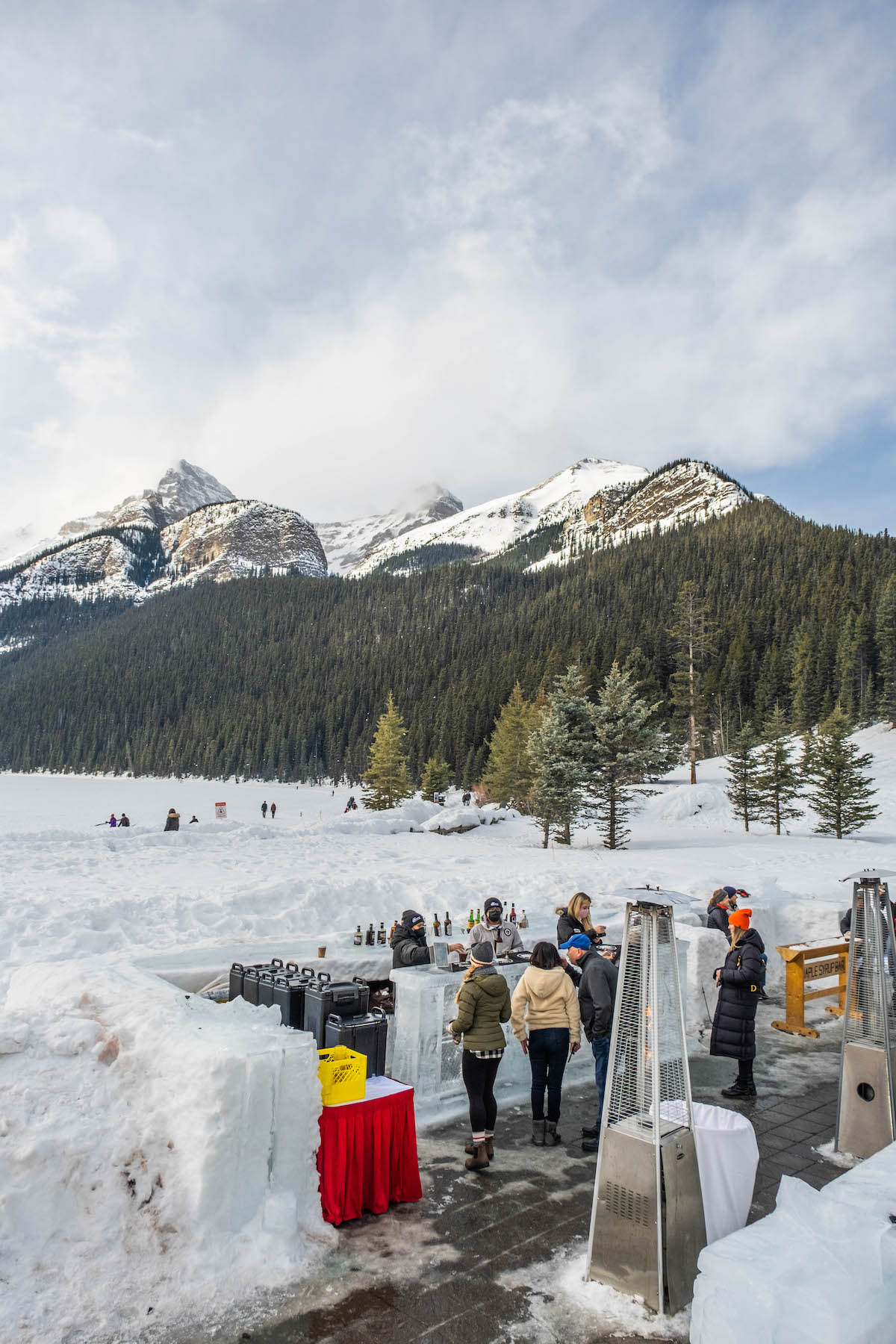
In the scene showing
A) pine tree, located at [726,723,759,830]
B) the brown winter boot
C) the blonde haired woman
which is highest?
pine tree, located at [726,723,759,830]

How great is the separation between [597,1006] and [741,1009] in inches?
71.7

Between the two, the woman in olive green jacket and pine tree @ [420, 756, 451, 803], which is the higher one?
pine tree @ [420, 756, 451, 803]

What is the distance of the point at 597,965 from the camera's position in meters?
6.03

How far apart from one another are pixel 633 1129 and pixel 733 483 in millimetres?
193999

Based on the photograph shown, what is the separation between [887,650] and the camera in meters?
58.9

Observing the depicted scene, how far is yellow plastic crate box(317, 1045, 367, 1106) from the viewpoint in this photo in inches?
186

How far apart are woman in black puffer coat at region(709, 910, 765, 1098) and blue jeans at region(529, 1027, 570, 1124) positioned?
1.84m

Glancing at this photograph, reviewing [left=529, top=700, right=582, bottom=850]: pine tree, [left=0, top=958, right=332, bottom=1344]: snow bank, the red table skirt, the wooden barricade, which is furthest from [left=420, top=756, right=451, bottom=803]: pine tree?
[left=0, top=958, right=332, bottom=1344]: snow bank

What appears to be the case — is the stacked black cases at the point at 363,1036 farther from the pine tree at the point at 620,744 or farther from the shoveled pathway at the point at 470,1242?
the pine tree at the point at 620,744

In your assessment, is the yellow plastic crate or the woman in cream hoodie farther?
the woman in cream hoodie

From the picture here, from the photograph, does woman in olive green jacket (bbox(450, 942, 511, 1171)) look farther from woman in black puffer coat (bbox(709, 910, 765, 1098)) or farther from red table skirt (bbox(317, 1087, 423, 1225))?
woman in black puffer coat (bbox(709, 910, 765, 1098))

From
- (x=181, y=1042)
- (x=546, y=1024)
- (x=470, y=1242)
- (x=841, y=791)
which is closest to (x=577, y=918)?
(x=546, y=1024)

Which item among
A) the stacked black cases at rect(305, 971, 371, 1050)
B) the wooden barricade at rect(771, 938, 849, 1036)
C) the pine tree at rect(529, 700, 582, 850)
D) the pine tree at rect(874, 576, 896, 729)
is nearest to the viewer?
the stacked black cases at rect(305, 971, 371, 1050)

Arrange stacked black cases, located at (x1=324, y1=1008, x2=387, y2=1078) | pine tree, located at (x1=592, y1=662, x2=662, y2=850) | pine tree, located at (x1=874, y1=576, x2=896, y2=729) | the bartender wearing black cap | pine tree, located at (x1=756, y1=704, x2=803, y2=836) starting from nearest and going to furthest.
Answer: stacked black cases, located at (x1=324, y1=1008, x2=387, y2=1078)
the bartender wearing black cap
pine tree, located at (x1=592, y1=662, x2=662, y2=850)
pine tree, located at (x1=756, y1=704, x2=803, y2=836)
pine tree, located at (x1=874, y1=576, x2=896, y2=729)
